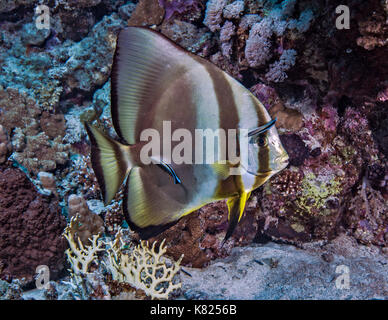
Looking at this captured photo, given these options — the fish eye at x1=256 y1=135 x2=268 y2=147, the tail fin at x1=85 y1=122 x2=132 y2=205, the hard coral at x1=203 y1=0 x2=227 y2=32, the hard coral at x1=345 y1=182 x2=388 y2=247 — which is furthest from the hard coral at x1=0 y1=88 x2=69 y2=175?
the hard coral at x1=345 y1=182 x2=388 y2=247

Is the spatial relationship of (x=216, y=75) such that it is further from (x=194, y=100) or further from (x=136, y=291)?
(x=136, y=291)

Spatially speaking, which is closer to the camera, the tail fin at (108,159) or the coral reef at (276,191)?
the tail fin at (108,159)

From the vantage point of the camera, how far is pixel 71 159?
5.05 metres

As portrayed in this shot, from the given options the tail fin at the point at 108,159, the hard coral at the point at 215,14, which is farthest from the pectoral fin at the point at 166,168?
the hard coral at the point at 215,14

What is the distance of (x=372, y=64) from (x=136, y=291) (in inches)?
109

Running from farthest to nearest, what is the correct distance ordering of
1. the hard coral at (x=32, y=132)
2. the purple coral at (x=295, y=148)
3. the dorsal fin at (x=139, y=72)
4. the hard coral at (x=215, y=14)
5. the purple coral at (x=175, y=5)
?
1. the hard coral at (x=32, y=132)
2. the purple coral at (x=175, y=5)
3. the hard coral at (x=215, y=14)
4. the purple coral at (x=295, y=148)
5. the dorsal fin at (x=139, y=72)

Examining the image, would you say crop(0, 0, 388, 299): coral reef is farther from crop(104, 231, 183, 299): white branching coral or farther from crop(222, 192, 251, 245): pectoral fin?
crop(222, 192, 251, 245): pectoral fin

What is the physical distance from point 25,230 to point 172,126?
243 cm

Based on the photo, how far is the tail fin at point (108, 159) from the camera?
149 cm

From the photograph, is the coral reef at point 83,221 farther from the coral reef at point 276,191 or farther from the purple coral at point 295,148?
the purple coral at point 295,148

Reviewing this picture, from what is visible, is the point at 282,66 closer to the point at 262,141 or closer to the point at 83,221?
the point at 262,141

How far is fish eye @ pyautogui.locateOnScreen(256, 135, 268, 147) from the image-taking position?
1.45 meters

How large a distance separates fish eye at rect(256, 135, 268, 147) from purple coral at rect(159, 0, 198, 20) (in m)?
3.43

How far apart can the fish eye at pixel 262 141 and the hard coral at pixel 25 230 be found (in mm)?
2617
